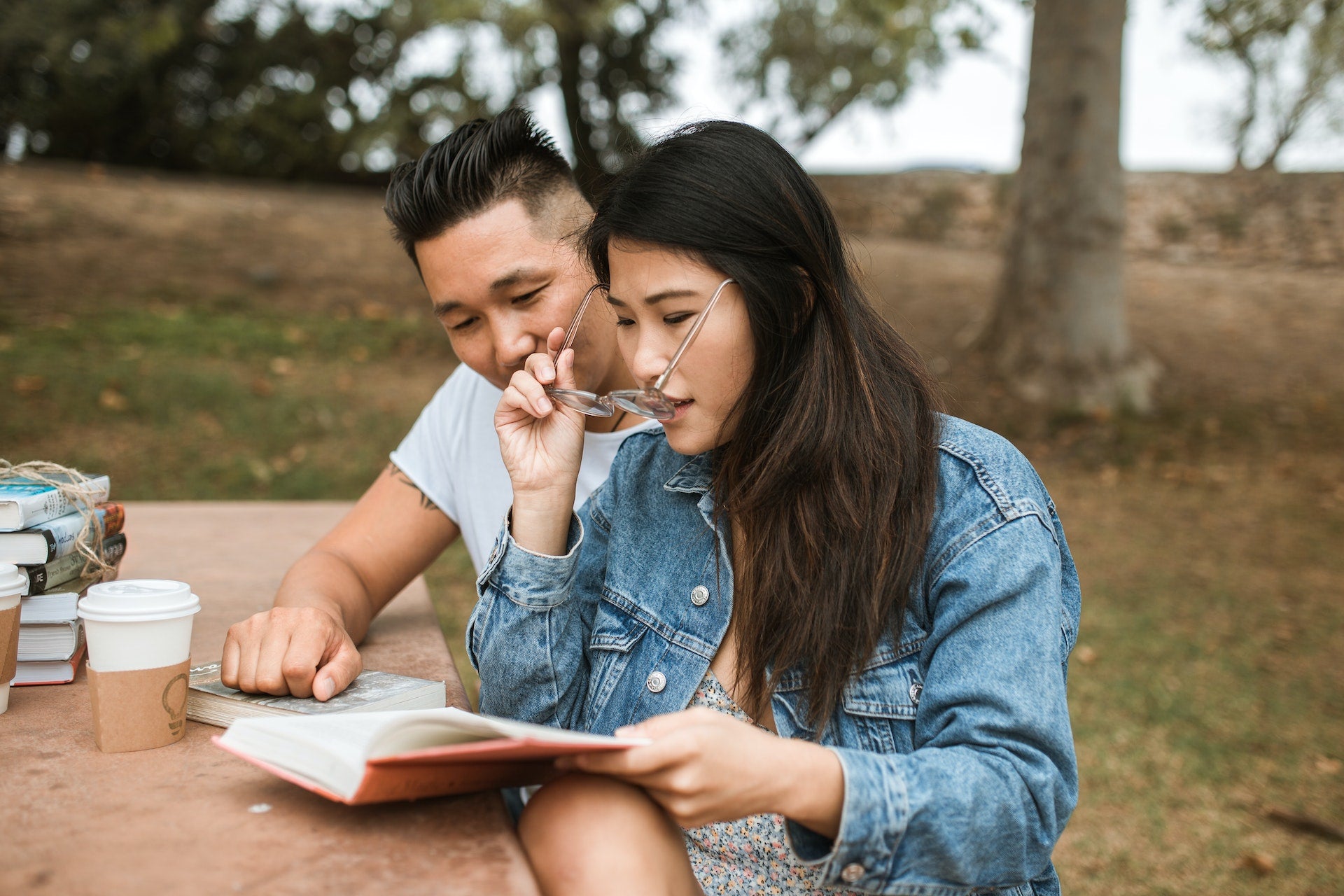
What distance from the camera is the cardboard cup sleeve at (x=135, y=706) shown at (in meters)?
1.34

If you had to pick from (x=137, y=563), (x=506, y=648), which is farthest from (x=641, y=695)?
(x=137, y=563)

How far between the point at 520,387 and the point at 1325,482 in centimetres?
572

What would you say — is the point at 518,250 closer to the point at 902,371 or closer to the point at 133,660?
the point at 902,371

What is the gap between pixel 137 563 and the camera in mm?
2359

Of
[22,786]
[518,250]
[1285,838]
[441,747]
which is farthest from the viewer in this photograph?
[1285,838]

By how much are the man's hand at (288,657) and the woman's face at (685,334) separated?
2.05 feet

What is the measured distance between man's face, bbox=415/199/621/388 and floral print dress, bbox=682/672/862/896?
0.95m

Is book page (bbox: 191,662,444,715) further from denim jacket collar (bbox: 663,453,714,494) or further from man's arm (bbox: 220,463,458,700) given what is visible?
denim jacket collar (bbox: 663,453,714,494)

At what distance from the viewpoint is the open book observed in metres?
1.04

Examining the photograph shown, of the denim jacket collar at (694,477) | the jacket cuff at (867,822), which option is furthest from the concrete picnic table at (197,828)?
the denim jacket collar at (694,477)

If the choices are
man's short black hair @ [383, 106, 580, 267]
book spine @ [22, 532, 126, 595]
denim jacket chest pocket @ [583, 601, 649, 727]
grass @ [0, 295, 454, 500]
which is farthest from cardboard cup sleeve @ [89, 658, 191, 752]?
grass @ [0, 295, 454, 500]

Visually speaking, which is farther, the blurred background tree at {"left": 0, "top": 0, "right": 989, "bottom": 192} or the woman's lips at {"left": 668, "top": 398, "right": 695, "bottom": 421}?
the blurred background tree at {"left": 0, "top": 0, "right": 989, "bottom": 192}

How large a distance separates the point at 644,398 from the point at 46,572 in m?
0.96

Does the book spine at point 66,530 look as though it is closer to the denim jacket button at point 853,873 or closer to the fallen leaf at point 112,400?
the denim jacket button at point 853,873
